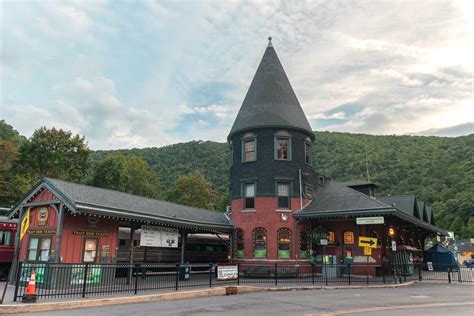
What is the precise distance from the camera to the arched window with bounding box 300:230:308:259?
26.8 m

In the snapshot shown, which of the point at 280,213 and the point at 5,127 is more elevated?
the point at 5,127

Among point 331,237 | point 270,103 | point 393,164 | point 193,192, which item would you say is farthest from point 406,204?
point 393,164

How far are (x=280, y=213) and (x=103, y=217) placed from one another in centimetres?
1262

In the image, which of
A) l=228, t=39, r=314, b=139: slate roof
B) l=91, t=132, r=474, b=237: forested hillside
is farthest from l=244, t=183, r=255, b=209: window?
l=91, t=132, r=474, b=237: forested hillside

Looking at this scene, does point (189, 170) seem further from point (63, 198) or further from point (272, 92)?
point (63, 198)

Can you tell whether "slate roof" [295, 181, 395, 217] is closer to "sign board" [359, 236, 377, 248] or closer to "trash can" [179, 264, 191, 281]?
"sign board" [359, 236, 377, 248]

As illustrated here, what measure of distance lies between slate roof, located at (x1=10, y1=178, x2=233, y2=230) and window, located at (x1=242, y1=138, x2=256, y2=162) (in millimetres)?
5228

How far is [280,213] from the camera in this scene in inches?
1054

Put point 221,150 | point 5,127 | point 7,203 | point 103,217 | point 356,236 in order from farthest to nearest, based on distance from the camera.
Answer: point 221,150 < point 5,127 < point 7,203 < point 356,236 < point 103,217

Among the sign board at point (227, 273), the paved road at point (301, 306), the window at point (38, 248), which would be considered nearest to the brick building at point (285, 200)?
the sign board at point (227, 273)

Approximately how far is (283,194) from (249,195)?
2542mm

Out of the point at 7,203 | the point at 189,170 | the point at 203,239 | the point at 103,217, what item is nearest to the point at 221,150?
the point at 189,170

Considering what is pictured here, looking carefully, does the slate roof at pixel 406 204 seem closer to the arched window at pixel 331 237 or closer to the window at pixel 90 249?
the arched window at pixel 331 237

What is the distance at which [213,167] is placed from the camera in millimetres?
89562
